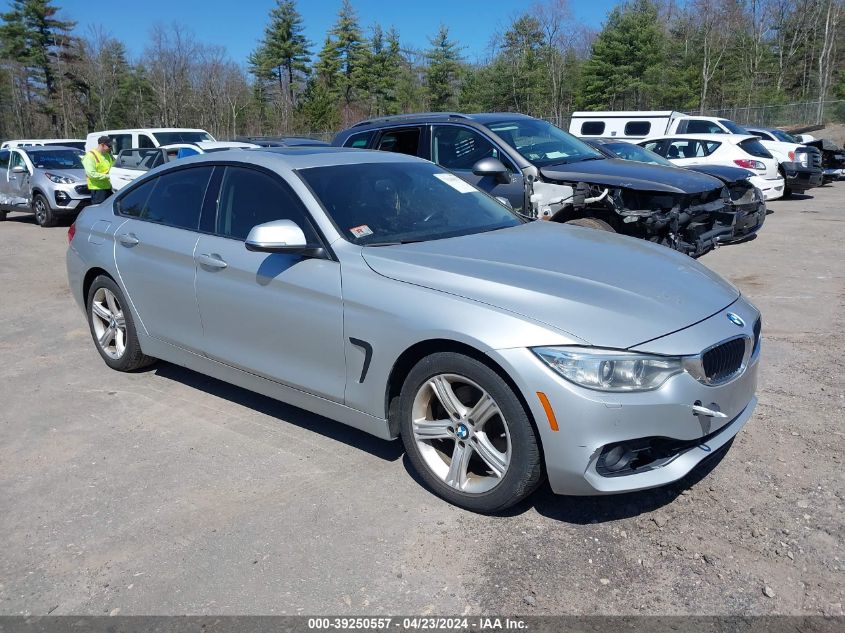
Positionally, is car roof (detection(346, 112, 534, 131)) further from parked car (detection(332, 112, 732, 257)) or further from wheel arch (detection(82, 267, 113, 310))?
wheel arch (detection(82, 267, 113, 310))

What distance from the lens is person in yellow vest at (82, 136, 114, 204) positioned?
42.8ft

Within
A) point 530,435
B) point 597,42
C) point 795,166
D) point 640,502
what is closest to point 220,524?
point 530,435

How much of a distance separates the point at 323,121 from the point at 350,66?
9851mm

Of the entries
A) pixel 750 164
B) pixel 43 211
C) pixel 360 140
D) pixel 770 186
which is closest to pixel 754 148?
pixel 750 164

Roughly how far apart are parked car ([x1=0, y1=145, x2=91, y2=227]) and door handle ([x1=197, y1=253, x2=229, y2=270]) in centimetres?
1229

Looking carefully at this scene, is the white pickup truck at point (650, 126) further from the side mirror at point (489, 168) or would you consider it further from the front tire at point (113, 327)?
the front tire at point (113, 327)

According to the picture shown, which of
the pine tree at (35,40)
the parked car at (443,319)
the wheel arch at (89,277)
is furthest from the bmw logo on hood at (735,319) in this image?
the pine tree at (35,40)

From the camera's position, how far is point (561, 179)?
25.8 ft

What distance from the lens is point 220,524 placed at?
344 cm

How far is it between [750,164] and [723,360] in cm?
1291

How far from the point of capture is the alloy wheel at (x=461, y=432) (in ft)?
10.7

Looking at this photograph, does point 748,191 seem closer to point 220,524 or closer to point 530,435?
point 530,435

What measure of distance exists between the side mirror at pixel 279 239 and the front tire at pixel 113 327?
189cm

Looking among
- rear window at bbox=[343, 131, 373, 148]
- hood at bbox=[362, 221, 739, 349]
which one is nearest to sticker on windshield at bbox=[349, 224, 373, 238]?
hood at bbox=[362, 221, 739, 349]
